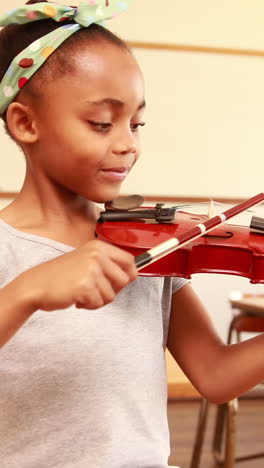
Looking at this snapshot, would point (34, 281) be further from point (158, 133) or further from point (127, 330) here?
point (158, 133)

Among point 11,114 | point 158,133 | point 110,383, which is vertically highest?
point 11,114

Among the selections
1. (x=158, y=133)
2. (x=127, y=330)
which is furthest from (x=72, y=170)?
(x=158, y=133)

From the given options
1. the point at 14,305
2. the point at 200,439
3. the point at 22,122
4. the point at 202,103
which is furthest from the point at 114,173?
the point at 202,103

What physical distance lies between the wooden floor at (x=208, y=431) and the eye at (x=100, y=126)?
5.62ft

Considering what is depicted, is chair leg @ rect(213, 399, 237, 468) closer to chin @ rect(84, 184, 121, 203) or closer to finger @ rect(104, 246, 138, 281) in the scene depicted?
chin @ rect(84, 184, 121, 203)

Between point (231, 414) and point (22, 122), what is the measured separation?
3.83ft

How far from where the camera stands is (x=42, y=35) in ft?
2.96

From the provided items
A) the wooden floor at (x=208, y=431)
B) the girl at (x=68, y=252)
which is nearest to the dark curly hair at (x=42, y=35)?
the girl at (x=68, y=252)

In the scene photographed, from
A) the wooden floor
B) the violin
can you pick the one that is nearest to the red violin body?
the violin

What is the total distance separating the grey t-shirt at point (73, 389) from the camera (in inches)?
32.5

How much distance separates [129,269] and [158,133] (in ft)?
8.13

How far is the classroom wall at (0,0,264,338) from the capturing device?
9.87 ft

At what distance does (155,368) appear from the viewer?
908mm

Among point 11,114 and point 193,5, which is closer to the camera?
point 11,114
